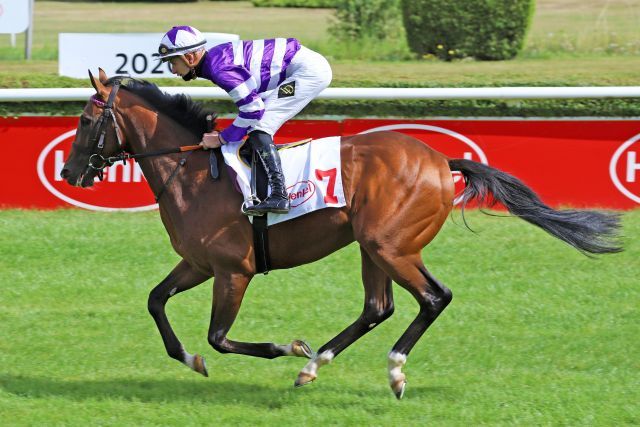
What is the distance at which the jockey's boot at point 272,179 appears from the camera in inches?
214

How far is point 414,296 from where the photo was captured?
5.50 metres

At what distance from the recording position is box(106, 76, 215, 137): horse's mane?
227 inches

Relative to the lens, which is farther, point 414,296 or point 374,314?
point 374,314

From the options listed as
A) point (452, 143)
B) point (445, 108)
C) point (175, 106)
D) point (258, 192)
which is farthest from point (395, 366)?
point (445, 108)

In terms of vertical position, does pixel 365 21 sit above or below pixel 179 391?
above

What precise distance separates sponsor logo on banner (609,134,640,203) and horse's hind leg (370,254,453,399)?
12.7 ft

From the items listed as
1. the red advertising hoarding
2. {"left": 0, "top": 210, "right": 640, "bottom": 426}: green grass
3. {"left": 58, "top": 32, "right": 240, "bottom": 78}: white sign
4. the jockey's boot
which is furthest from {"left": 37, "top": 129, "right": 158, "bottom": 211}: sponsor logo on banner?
the jockey's boot

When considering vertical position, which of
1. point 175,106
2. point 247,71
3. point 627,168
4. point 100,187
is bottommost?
point 100,187

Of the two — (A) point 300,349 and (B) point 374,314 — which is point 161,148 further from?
(B) point 374,314

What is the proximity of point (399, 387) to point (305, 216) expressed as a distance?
3.14 feet

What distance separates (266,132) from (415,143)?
0.79m

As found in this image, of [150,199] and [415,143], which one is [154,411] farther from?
[150,199]

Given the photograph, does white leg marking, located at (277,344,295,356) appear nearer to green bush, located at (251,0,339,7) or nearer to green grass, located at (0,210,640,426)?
green grass, located at (0,210,640,426)

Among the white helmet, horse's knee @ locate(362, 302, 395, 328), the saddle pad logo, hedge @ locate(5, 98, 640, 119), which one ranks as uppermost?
the white helmet
